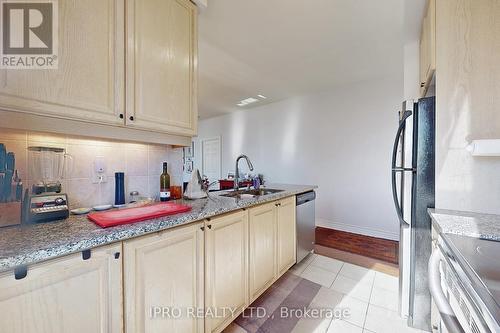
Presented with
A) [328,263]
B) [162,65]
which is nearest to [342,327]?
[328,263]

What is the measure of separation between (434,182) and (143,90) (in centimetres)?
A: 201

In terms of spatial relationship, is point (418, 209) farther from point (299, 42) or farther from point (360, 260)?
point (299, 42)

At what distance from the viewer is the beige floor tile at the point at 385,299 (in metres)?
1.68

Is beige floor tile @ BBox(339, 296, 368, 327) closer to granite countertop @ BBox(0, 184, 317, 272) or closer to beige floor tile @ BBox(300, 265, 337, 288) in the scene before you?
beige floor tile @ BBox(300, 265, 337, 288)

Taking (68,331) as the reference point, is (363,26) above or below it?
above

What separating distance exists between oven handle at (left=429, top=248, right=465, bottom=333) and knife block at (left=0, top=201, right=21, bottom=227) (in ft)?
5.83

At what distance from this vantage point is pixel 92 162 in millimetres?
1280

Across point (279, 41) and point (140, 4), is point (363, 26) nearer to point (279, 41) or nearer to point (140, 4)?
point (279, 41)

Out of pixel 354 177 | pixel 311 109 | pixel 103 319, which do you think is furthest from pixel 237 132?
pixel 103 319

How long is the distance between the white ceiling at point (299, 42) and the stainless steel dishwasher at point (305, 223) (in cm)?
A: 177

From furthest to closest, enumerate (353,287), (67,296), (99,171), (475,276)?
(353,287) → (99,171) → (67,296) → (475,276)

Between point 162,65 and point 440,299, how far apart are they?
1.82 m

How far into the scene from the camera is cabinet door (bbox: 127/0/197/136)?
118cm

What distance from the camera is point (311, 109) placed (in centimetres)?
403
